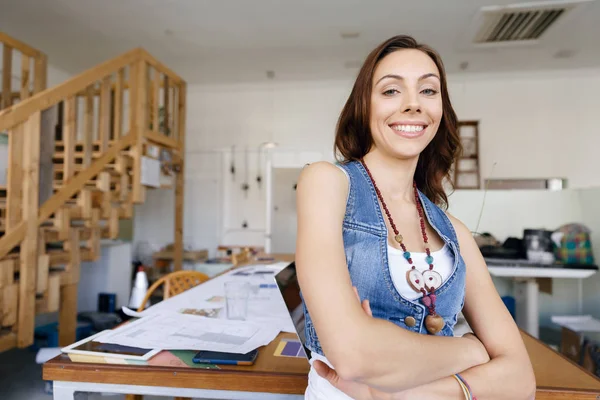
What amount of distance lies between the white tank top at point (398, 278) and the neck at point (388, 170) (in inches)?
3.9

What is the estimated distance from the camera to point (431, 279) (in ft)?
2.43

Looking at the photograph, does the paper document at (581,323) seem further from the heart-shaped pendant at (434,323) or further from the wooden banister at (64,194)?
the wooden banister at (64,194)

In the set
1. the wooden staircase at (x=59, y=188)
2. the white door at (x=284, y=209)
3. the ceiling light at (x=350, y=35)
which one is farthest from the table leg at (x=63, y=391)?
the white door at (x=284, y=209)

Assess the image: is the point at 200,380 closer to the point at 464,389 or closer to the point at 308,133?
the point at 464,389

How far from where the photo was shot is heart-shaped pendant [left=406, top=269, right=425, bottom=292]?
725mm

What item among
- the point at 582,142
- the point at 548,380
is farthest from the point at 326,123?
the point at 548,380

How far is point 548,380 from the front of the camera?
944 mm

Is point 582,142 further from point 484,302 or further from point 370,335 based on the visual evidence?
point 370,335

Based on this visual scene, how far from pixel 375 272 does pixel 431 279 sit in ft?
0.38

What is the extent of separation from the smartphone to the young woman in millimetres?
262

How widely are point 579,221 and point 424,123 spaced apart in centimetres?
333

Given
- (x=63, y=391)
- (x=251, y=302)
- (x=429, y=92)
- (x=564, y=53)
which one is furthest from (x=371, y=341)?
(x=564, y=53)

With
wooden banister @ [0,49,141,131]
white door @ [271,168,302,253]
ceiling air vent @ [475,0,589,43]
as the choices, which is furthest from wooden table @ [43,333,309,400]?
white door @ [271,168,302,253]

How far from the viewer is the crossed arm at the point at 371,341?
0.59 meters
